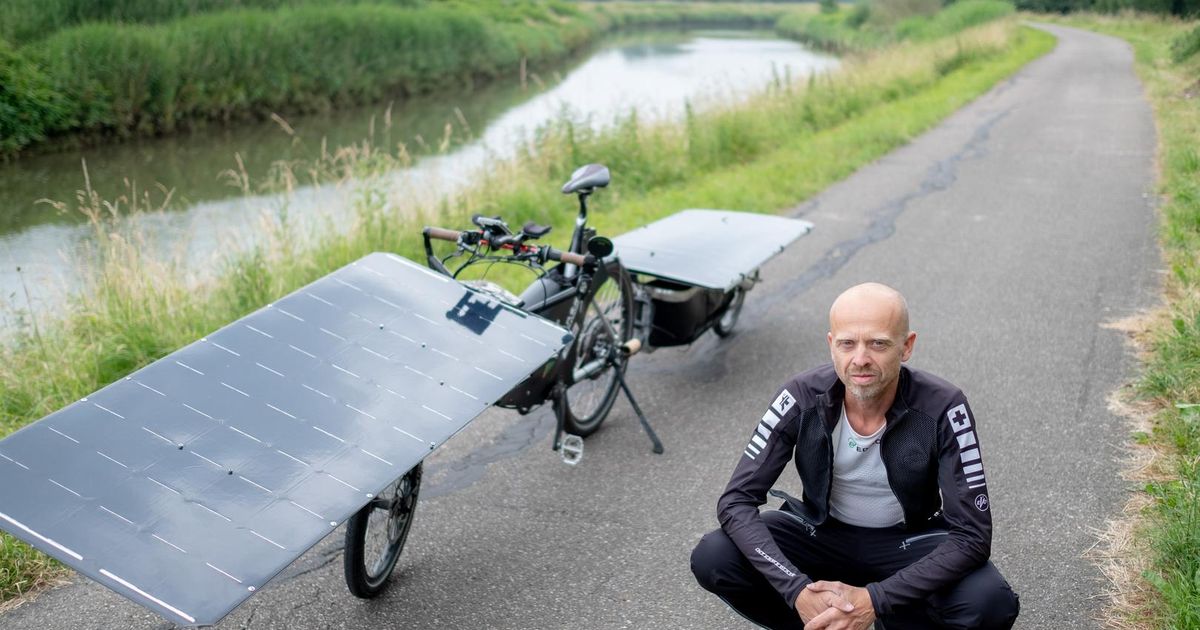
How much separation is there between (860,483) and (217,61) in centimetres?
2180

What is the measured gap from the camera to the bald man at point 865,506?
2.77 m

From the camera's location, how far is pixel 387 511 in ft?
12.4

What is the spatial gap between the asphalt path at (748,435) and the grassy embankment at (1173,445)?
145 millimetres

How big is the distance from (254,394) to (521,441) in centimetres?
207

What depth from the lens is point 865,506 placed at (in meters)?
3.02

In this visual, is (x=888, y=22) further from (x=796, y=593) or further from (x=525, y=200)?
(x=796, y=593)

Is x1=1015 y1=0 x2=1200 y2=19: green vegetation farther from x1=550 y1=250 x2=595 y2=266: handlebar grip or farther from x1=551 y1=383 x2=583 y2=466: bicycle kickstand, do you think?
x1=551 y1=383 x2=583 y2=466: bicycle kickstand

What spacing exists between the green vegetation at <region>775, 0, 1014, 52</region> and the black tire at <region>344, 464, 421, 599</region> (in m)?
31.3

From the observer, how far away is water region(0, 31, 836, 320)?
1016 centimetres

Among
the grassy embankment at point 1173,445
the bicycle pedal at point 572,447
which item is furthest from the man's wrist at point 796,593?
the bicycle pedal at point 572,447

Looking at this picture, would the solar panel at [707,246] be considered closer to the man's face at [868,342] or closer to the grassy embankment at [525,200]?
the man's face at [868,342]

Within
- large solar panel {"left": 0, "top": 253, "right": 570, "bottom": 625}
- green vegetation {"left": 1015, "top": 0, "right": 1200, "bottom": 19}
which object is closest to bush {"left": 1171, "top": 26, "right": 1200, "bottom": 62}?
green vegetation {"left": 1015, "top": 0, "right": 1200, "bottom": 19}

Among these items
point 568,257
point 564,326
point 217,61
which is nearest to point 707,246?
point 564,326

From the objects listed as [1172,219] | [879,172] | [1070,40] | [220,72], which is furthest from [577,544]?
[1070,40]
